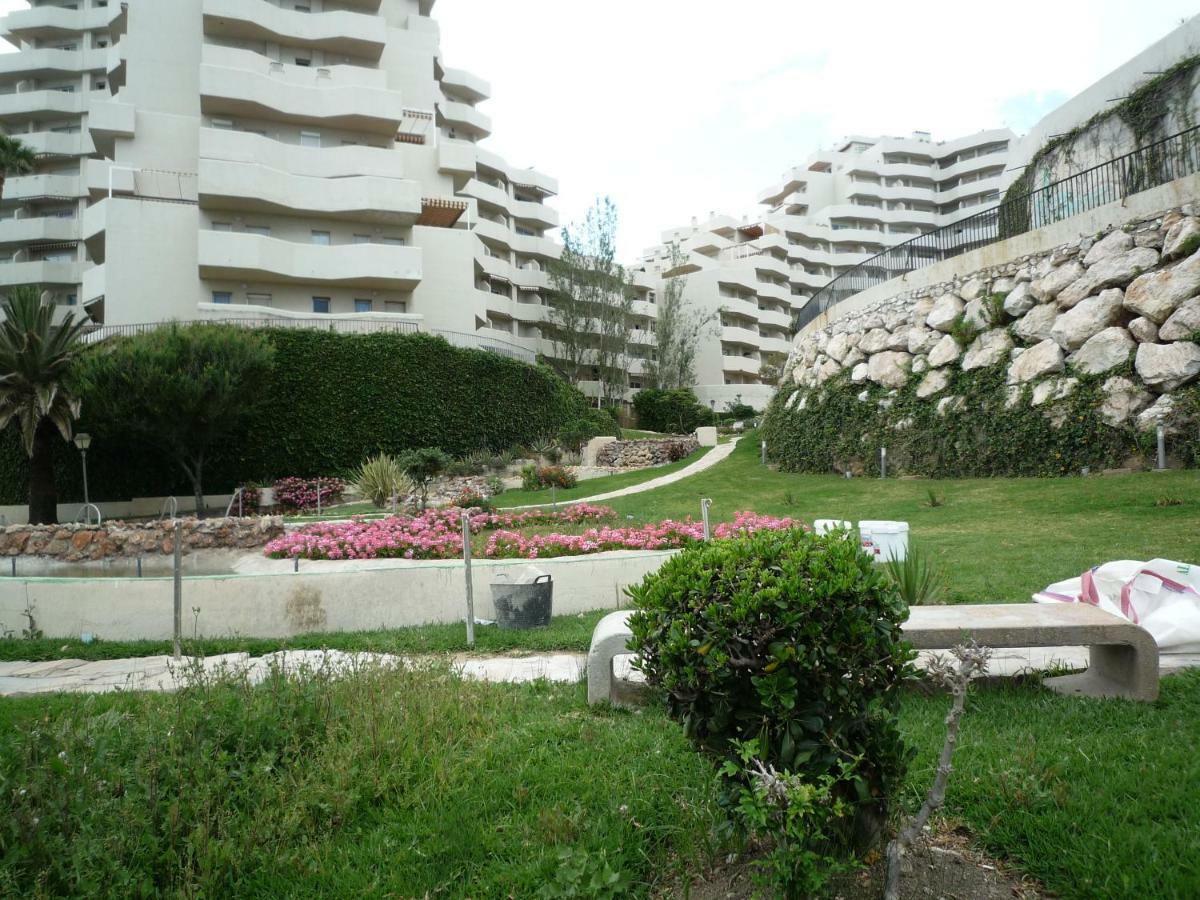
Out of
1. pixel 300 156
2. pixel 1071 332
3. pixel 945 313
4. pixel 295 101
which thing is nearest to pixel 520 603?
pixel 1071 332

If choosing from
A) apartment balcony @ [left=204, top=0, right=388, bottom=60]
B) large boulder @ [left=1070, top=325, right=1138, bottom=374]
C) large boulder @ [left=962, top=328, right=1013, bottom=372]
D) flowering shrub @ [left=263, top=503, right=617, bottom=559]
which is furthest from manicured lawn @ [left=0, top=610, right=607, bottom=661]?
apartment balcony @ [left=204, top=0, right=388, bottom=60]

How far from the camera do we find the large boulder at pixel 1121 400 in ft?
45.6

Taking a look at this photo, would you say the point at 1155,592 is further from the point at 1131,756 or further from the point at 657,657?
the point at 657,657

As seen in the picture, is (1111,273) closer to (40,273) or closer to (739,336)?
(739,336)

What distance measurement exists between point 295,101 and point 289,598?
114ft

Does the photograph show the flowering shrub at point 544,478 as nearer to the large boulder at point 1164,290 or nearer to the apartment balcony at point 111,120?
the large boulder at point 1164,290

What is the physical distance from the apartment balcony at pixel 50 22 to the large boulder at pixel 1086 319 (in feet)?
200

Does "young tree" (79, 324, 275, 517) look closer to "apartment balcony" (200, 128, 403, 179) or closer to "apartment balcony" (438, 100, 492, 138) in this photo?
"apartment balcony" (200, 128, 403, 179)

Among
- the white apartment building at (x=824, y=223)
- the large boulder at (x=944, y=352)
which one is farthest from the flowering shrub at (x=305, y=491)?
the white apartment building at (x=824, y=223)

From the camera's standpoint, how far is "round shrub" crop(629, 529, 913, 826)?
248cm

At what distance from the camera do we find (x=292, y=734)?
376cm

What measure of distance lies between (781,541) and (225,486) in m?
28.1

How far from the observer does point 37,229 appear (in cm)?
4525

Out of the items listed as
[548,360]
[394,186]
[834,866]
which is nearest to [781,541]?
[834,866]
